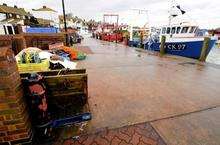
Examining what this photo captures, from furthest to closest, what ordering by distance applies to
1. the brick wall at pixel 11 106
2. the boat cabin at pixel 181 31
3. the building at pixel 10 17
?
the building at pixel 10 17, the boat cabin at pixel 181 31, the brick wall at pixel 11 106

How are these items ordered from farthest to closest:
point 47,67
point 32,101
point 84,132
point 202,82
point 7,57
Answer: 1. point 202,82
2. point 47,67
3. point 84,132
4. point 32,101
5. point 7,57

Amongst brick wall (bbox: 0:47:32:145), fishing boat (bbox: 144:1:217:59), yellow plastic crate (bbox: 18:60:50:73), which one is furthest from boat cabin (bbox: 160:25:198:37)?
brick wall (bbox: 0:47:32:145)

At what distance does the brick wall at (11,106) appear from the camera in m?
2.09

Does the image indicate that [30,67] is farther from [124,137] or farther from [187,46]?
[187,46]

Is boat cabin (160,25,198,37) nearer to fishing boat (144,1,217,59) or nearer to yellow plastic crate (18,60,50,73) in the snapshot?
fishing boat (144,1,217,59)

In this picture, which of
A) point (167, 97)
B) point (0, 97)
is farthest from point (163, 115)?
point (0, 97)

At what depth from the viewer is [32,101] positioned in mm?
2494

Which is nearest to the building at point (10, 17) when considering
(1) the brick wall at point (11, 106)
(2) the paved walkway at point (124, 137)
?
(1) the brick wall at point (11, 106)

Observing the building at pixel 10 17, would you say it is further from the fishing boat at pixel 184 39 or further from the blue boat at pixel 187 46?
the blue boat at pixel 187 46

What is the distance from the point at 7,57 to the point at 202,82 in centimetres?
547

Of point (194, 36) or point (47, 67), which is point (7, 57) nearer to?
point (47, 67)

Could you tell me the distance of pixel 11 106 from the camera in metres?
2.21

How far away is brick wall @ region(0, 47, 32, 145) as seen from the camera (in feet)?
6.86

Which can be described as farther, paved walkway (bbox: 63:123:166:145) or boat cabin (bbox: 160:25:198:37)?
boat cabin (bbox: 160:25:198:37)
